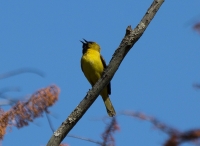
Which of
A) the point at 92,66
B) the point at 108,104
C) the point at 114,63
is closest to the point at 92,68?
the point at 92,66

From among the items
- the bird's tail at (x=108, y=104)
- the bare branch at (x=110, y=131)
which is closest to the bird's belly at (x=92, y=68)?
the bird's tail at (x=108, y=104)

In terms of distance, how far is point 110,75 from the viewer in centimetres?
303

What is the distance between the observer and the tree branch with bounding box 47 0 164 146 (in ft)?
9.53

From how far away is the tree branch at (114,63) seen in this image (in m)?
2.91

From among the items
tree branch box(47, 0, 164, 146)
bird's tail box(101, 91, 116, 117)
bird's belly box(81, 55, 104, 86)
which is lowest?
tree branch box(47, 0, 164, 146)

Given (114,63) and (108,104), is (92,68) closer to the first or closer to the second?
(108,104)

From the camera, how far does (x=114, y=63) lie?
118 inches

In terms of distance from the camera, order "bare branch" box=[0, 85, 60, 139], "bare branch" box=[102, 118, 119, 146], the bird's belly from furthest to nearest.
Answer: the bird's belly → "bare branch" box=[0, 85, 60, 139] → "bare branch" box=[102, 118, 119, 146]

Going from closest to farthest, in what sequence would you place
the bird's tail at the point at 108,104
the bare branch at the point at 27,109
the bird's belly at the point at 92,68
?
1. the bare branch at the point at 27,109
2. the bird's belly at the point at 92,68
3. the bird's tail at the point at 108,104

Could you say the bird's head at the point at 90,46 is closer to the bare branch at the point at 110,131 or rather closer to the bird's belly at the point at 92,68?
the bird's belly at the point at 92,68

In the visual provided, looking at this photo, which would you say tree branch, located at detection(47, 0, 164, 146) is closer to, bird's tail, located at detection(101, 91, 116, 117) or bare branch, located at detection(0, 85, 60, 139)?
bare branch, located at detection(0, 85, 60, 139)

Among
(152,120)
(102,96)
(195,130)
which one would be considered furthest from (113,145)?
(102,96)

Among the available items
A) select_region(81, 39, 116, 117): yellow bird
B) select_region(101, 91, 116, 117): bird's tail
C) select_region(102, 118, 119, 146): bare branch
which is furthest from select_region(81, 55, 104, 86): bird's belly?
select_region(102, 118, 119, 146): bare branch

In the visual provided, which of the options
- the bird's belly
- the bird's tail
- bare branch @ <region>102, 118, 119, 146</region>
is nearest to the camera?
bare branch @ <region>102, 118, 119, 146</region>
